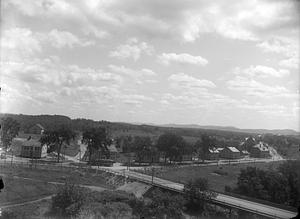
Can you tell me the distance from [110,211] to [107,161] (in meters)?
32.7

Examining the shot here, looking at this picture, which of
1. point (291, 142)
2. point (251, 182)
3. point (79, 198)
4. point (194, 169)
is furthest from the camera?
point (291, 142)

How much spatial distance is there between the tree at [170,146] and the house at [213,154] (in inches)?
454

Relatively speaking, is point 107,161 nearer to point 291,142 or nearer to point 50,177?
point 50,177

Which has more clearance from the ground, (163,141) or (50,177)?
(163,141)

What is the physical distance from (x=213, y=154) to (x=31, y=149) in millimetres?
32951

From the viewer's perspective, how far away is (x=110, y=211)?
17375mm

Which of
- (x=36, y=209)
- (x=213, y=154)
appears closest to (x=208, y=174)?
(x=213, y=154)

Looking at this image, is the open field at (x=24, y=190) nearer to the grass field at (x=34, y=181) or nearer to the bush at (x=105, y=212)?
the grass field at (x=34, y=181)

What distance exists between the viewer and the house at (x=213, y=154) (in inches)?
2550

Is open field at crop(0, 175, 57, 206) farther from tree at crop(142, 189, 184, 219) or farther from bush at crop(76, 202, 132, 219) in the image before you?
tree at crop(142, 189, 184, 219)

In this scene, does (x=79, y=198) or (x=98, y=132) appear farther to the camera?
(x=98, y=132)

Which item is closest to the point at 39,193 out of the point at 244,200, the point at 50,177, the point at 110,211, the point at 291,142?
the point at 50,177

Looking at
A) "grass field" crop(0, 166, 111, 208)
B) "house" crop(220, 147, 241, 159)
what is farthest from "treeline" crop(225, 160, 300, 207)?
"house" crop(220, 147, 241, 159)

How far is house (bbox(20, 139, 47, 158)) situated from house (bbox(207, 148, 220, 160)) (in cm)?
2977
